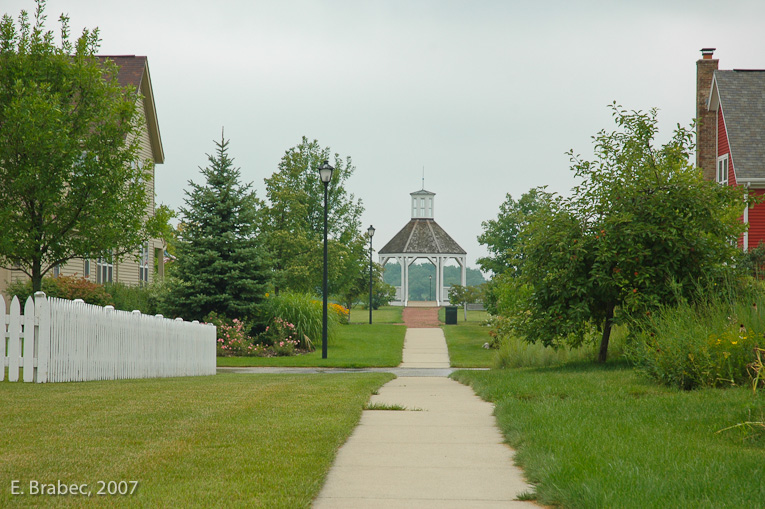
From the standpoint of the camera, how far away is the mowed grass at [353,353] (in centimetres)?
2017

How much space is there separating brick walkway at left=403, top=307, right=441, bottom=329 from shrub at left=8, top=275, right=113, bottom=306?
58.6 ft

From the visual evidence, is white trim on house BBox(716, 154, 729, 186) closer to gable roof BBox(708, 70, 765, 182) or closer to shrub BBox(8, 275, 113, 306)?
gable roof BBox(708, 70, 765, 182)

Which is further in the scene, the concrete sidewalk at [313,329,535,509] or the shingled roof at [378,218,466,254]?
the shingled roof at [378,218,466,254]

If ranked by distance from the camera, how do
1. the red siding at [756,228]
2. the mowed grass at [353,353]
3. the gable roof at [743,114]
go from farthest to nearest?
the red siding at [756,228], the gable roof at [743,114], the mowed grass at [353,353]

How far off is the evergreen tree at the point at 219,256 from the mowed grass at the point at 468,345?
6.66 meters

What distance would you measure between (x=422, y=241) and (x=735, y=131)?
29.1 m

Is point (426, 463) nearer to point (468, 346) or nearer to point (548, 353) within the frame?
point (548, 353)

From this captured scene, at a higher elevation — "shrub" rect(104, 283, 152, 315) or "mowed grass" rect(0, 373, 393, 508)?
"shrub" rect(104, 283, 152, 315)

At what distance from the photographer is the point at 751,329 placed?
8.78 metres

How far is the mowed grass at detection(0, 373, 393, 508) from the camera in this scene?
4.36 metres

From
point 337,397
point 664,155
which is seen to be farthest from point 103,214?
point 664,155

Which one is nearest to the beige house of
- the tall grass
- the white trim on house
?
the tall grass

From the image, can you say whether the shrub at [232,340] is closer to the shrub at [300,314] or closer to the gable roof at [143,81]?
the shrub at [300,314]

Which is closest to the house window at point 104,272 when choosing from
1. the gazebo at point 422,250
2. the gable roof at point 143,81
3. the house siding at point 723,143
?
the gable roof at point 143,81
